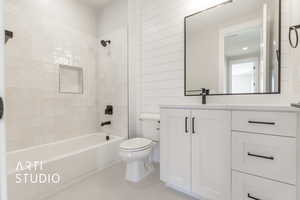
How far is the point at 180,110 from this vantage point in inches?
63.6

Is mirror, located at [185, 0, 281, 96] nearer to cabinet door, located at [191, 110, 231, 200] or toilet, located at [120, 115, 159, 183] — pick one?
cabinet door, located at [191, 110, 231, 200]

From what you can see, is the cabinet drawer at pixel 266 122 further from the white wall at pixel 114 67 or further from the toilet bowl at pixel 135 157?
the white wall at pixel 114 67

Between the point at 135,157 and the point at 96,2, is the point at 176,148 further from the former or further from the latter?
the point at 96,2

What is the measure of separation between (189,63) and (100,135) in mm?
2055

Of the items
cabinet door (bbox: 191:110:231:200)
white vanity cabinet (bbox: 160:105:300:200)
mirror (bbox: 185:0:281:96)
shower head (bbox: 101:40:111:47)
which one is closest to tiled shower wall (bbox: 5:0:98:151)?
shower head (bbox: 101:40:111:47)

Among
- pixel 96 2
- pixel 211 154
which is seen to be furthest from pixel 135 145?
pixel 96 2

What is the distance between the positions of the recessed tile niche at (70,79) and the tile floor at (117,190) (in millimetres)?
1509

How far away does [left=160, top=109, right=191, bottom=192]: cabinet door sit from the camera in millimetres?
1562

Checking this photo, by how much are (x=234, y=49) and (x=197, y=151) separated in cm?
123

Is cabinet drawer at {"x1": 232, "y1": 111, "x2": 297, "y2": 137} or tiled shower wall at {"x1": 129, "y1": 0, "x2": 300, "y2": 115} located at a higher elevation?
tiled shower wall at {"x1": 129, "y1": 0, "x2": 300, "y2": 115}

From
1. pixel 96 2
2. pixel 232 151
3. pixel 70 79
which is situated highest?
pixel 96 2

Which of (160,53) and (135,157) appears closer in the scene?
(135,157)

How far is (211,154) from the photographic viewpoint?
4.61 feet

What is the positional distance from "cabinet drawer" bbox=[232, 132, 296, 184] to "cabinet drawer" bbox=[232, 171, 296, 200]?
0.14ft
